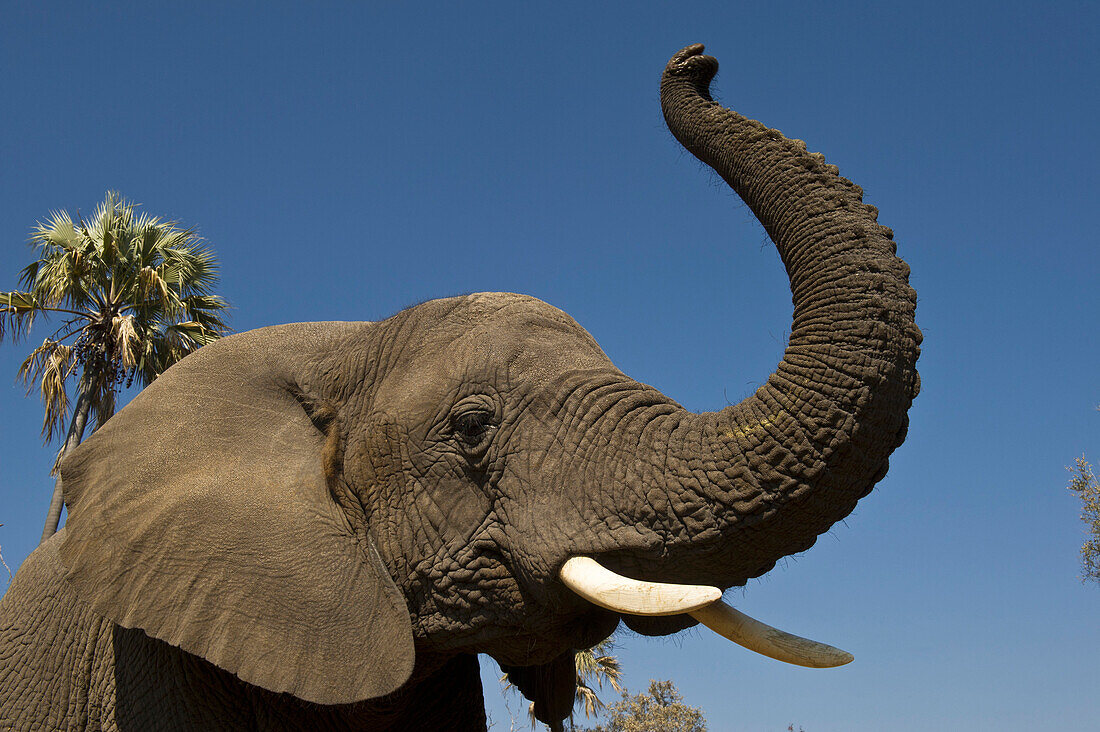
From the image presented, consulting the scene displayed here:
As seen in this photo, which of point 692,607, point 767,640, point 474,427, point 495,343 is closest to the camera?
point 692,607

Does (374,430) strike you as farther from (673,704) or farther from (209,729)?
(673,704)

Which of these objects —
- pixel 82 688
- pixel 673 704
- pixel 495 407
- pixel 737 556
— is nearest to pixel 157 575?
pixel 82 688

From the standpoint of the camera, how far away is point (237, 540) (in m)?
4.09

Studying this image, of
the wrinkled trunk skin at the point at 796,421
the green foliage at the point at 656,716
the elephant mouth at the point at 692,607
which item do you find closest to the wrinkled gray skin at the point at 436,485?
the wrinkled trunk skin at the point at 796,421

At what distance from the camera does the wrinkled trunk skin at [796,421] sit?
3326mm

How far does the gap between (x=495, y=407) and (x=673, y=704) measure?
1480 centimetres

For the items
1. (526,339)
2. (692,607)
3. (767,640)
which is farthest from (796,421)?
(526,339)

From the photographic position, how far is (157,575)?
4074 millimetres

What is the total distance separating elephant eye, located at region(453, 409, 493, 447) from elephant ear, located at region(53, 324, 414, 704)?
0.62m

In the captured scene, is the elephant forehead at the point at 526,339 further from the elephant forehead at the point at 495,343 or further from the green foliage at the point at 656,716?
the green foliage at the point at 656,716

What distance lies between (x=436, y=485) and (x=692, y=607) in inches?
48.8

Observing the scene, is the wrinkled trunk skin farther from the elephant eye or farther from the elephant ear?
the elephant ear

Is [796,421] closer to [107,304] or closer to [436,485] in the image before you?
[436,485]

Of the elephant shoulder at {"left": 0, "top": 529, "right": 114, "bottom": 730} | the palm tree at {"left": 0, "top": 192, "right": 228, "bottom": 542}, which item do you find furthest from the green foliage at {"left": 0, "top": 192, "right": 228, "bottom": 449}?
the elephant shoulder at {"left": 0, "top": 529, "right": 114, "bottom": 730}
